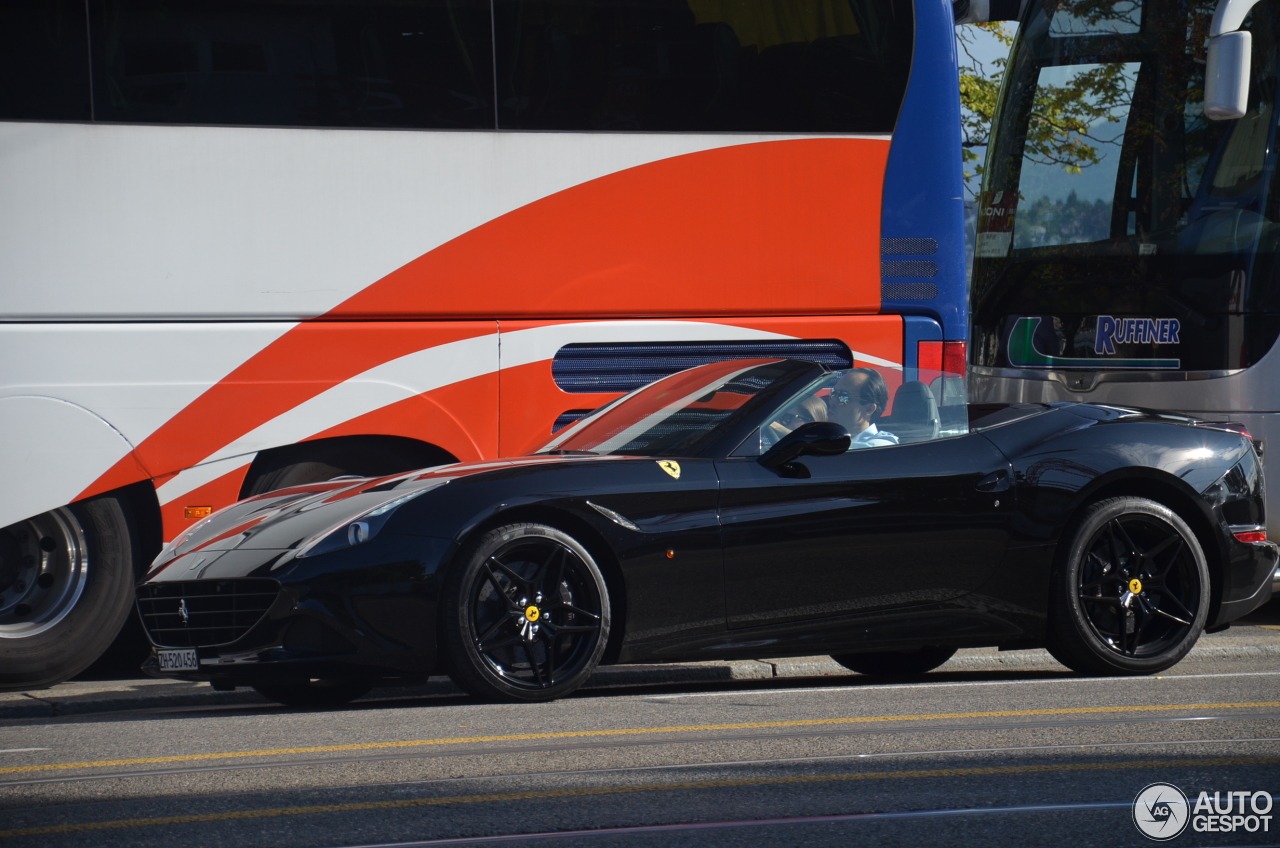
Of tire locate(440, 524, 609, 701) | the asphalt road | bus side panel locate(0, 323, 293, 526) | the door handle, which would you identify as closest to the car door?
the door handle

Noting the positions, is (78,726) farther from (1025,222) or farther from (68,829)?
(1025,222)

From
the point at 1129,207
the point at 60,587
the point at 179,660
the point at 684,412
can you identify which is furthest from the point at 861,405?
the point at 1129,207

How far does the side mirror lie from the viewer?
6.04 metres

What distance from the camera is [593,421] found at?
271 inches

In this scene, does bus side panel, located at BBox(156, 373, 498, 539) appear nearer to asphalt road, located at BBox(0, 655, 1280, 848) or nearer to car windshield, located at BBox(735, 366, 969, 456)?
asphalt road, located at BBox(0, 655, 1280, 848)

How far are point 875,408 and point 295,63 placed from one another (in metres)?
3.49

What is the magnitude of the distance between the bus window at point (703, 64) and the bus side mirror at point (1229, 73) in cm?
165

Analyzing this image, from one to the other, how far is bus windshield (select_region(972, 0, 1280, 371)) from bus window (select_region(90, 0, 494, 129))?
4079 mm

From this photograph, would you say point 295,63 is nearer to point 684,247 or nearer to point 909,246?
point 684,247

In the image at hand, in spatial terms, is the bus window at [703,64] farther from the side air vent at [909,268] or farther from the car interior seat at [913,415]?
the car interior seat at [913,415]

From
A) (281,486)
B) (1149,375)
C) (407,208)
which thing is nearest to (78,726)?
(281,486)

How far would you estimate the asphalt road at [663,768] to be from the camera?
3.79m

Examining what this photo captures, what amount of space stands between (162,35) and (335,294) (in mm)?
1508

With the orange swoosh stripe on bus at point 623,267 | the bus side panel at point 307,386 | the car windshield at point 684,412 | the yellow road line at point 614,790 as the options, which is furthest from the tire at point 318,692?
the yellow road line at point 614,790
